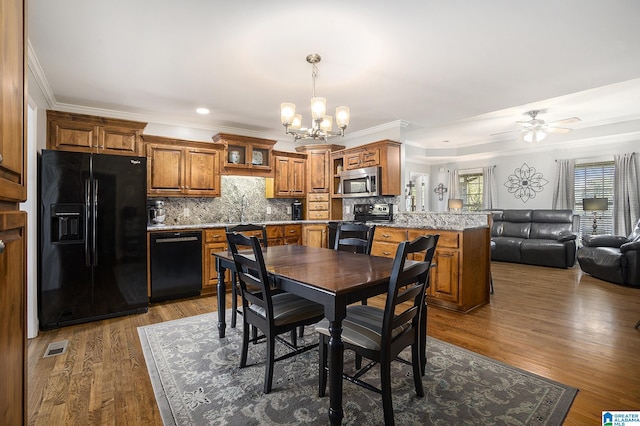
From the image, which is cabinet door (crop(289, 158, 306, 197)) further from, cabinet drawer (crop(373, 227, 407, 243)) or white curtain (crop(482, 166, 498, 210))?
white curtain (crop(482, 166, 498, 210))

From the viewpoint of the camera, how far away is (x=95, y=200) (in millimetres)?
3340

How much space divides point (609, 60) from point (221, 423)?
418 cm

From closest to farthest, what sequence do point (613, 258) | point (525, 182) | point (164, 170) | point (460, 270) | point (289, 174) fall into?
point (460, 270) < point (164, 170) < point (613, 258) < point (289, 174) < point (525, 182)

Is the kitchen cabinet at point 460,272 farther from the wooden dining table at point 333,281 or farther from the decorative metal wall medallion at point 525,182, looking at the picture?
the decorative metal wall medallion at point 525,182

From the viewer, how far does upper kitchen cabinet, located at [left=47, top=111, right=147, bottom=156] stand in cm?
368

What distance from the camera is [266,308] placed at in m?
1.99

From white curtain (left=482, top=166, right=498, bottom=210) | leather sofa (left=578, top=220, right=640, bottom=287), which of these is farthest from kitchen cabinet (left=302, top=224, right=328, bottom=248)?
white curtain (left=482, top=166, right=498, bottom=210)

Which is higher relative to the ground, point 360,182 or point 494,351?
point 360,182

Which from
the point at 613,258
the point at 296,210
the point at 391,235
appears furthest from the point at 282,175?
the point at 613,258

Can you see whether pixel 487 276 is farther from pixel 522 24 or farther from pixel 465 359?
pixel 522 24

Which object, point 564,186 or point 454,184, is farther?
point 454,184

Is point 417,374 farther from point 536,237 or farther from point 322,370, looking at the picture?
point 536,237

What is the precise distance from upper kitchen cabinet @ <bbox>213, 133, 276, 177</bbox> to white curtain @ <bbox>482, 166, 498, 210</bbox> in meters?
5.59

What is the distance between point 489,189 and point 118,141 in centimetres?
780
